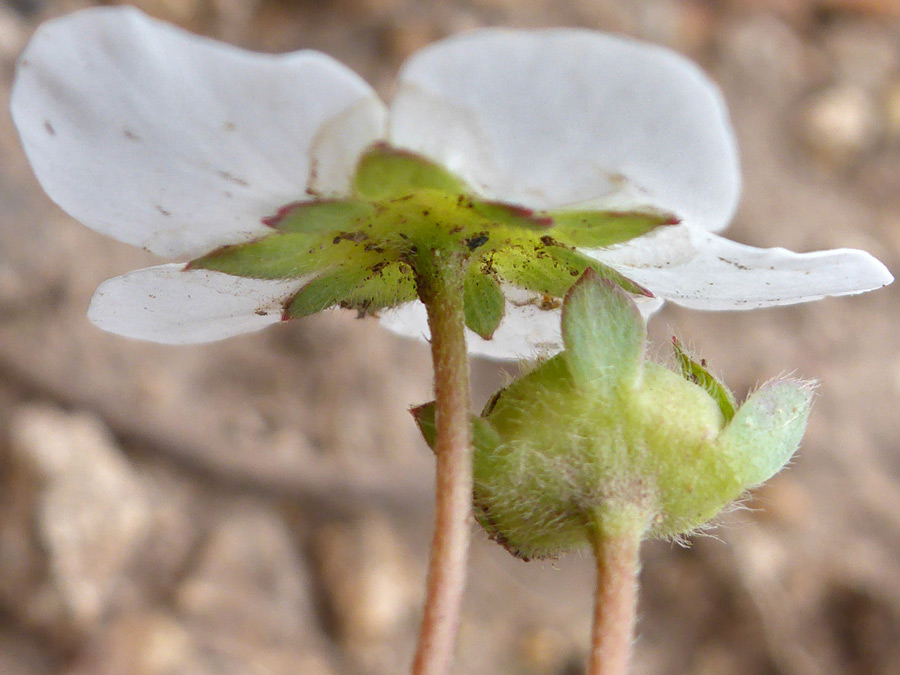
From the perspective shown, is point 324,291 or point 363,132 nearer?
point 363,132

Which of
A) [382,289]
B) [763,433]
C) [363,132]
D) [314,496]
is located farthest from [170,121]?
[314,496]

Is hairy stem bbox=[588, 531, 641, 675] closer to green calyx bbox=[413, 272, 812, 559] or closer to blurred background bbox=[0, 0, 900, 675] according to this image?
green calyx bbox=[413, 272, 812, 559]

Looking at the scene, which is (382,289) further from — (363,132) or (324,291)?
(363,132)

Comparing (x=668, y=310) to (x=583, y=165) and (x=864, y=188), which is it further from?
(x=583, y=165)

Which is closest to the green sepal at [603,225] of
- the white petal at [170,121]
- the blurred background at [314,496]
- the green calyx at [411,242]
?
the green calyx at [411,242]

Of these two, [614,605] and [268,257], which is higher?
[268,257]

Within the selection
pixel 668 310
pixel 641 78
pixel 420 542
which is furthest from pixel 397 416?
pixel 641 78
